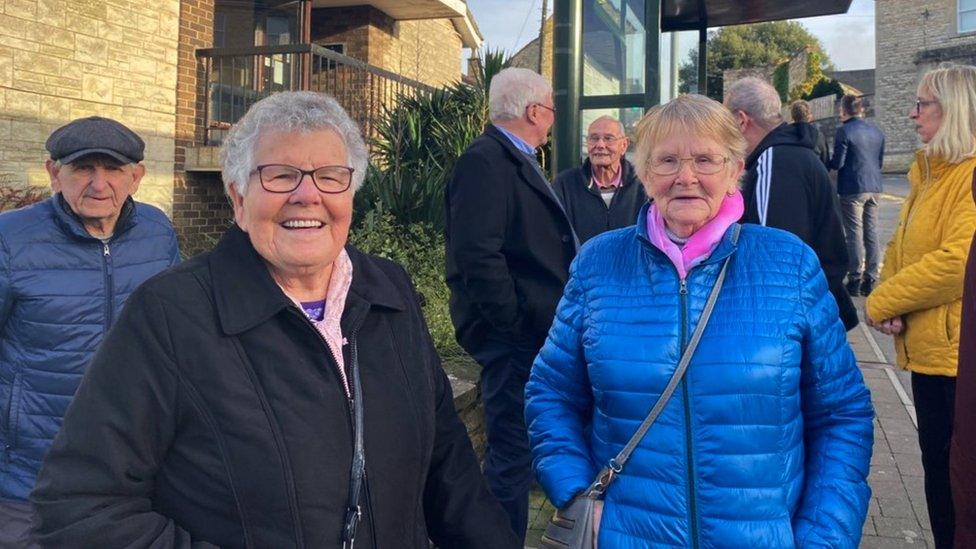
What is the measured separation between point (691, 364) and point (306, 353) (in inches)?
36.3

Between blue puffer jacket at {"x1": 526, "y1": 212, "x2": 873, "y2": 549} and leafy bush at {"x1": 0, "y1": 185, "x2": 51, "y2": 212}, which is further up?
leafy bush at {"x1": 0, "y1": 185, "x2": 51, "y2": 212}

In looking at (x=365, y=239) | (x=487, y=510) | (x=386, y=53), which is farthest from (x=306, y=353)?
(x=386, y=53)

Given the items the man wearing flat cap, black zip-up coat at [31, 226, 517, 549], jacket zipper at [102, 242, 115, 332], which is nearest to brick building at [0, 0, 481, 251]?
the man wearing flat cap

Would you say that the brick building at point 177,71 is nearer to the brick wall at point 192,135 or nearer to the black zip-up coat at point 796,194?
the brick wall at point 192,135

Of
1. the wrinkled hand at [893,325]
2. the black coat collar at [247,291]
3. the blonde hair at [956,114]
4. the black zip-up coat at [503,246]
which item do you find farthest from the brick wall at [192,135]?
the black coat collar at [247,291]

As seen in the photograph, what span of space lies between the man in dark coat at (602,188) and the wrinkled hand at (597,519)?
8.06 feet

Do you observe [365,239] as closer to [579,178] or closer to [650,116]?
[579,178]

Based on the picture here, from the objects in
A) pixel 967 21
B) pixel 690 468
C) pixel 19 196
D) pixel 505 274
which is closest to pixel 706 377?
pixel 690 468

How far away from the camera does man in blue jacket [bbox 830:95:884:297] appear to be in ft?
29.9

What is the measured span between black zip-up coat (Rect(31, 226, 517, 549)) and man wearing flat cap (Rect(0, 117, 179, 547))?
1196 mm

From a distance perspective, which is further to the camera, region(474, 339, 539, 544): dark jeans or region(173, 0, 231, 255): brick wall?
region(173, 0, 231, 255): brick wall

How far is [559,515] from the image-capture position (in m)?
2.19

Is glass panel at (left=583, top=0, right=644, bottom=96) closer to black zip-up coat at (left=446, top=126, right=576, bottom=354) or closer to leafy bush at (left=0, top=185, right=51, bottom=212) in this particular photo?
black zip-up coat at (left=446, top=126, right=576, bottom=354)

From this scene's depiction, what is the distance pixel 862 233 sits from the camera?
923cm
